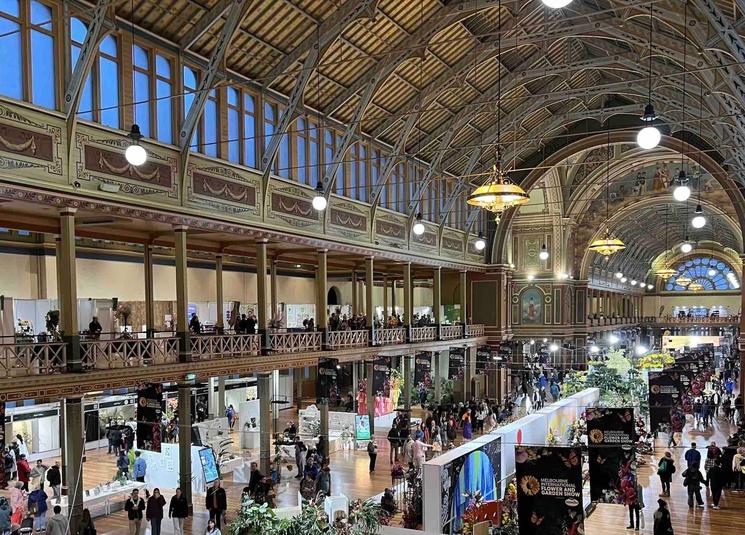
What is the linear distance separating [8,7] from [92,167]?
340cm

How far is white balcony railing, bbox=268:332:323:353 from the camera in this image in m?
18.9

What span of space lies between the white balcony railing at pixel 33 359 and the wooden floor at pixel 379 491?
4.48 meters

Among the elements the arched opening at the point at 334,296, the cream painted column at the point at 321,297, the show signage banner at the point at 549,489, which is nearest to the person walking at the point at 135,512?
the show signage banner at the point at 549,489

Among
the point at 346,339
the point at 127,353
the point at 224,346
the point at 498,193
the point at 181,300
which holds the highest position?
the point at 498,193

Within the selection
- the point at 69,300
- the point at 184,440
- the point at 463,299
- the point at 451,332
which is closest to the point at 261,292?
the point at 184,440

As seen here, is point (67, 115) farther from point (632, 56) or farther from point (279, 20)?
point (632, 56)

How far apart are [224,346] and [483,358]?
17.3 meters

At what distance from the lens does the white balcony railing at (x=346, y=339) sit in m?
21.4

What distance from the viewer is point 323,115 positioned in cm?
2178

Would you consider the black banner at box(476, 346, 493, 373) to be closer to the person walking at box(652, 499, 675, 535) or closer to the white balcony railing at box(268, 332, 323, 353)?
the white balcony railing at box(268, 332, 323, 353)

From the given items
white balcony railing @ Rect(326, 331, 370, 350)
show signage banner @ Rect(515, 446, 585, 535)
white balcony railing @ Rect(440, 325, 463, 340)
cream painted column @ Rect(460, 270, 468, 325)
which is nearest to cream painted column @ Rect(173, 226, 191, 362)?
white balcony railing @ Rect(326, 331, 370, 350)

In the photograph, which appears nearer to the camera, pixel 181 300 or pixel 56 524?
pixel 56 524

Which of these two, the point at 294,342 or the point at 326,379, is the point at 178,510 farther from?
the point at 294,342

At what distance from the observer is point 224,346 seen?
17.1 m
